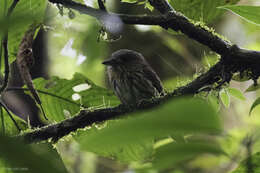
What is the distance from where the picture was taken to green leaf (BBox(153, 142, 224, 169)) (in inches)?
18.1

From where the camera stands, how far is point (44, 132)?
194cm

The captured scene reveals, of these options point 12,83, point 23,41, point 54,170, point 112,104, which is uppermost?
point 54,170

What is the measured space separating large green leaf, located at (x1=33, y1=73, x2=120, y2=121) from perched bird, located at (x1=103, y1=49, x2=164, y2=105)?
889 millimetres

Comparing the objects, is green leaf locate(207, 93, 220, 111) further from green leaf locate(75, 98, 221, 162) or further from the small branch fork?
green leaf locate(75, 98, 221, 162)

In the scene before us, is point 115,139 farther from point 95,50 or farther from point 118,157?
point 118,157

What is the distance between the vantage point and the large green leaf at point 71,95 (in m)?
2.25

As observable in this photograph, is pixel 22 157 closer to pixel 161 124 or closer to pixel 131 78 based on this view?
pixel 161 124

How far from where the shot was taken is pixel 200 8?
5.86ft

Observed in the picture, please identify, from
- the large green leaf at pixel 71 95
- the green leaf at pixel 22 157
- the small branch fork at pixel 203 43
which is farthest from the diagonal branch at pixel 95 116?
the green leaf at pixel 22 157

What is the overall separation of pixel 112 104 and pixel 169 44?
3370 millimetres

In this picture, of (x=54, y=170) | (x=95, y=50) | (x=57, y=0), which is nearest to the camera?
(x=54, y=170)

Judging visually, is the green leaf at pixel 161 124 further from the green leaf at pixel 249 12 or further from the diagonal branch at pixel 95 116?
the diagonal branch at pixel 95 116

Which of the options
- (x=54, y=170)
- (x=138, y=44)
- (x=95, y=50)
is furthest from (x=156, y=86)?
(x=54, y=170)

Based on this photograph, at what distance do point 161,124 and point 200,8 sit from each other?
145cm
